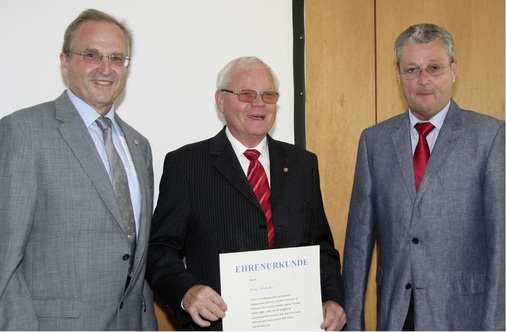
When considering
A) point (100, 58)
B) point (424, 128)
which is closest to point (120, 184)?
point (100, 58)

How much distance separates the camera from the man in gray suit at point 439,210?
2.20 meters

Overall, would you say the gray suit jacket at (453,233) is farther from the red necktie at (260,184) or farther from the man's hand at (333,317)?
the red necktie at (260,184)

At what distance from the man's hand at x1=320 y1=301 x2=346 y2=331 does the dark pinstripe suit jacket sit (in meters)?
0.07

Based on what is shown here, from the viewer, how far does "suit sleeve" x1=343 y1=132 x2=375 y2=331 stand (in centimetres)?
250

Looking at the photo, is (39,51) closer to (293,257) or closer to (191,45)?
(191,45)

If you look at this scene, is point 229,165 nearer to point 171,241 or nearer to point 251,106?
point 251,106

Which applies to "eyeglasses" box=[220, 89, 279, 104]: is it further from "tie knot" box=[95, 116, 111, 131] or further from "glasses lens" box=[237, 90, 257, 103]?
"tie knot" box=[95, 116, 111, 131]

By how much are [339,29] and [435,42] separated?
1.10m

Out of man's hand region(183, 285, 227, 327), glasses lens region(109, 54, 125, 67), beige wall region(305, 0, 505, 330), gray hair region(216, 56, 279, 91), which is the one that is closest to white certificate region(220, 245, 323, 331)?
man's hand region(183, 285, 227, 327)

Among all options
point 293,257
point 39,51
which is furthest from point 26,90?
point 293,257

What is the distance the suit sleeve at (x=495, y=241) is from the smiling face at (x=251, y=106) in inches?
39.6

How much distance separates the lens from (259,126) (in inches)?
95.5

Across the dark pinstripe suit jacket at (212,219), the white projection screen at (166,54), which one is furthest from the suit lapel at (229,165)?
the white projection screen at (166,54)

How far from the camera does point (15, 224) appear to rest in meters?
1.93
